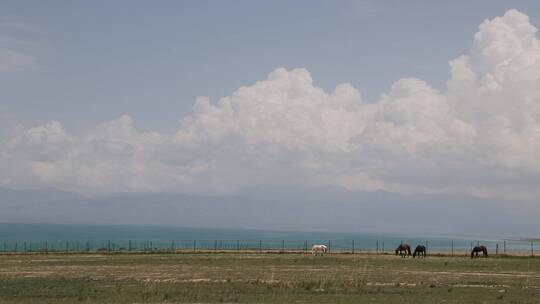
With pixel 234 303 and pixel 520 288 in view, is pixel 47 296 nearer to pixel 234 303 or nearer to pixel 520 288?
pixel 234 303

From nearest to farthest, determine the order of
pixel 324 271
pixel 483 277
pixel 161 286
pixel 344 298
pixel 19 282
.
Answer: pixel 344 298 < pixel 161 286 < pixel 19 282 < pixel 483 277 < pixel 324 271

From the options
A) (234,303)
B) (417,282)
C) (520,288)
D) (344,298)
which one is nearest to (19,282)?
(234,303)

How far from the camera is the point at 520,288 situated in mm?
38375

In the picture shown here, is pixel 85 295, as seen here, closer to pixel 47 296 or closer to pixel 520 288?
pixel 47 296

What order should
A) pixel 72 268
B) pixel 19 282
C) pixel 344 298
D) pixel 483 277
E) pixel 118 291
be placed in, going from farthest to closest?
pixel 72 268 → pixel 483 277 → pixel 19 282 → pixel 118 291 → pixel 344 298

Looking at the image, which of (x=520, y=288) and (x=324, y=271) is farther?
(x=324, y=271)

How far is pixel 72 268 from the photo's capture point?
56.3m

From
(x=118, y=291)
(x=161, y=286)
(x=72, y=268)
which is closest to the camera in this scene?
(x=118, y=291)

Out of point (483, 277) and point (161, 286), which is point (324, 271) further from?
point (161, 286)

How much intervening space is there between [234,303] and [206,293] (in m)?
4.61

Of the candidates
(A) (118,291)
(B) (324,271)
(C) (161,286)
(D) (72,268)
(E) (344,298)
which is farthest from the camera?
(D) (72,268)

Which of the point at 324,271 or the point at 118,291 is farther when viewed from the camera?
the point at 324,271

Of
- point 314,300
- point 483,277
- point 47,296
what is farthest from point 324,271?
point 47,296

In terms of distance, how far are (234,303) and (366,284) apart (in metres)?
11.9
